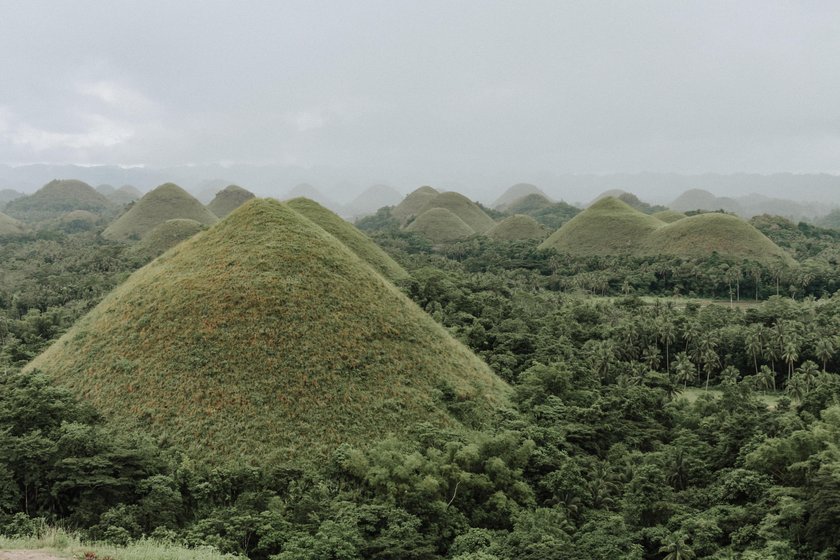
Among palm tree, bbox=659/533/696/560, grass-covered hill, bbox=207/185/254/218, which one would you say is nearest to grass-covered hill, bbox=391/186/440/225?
grass-covered hill, bbox=207/185/254/218

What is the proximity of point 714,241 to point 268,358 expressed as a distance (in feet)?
240

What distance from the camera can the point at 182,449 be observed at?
20.0 meters

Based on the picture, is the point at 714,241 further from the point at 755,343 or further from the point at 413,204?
the point at 413,204

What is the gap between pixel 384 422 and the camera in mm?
22438

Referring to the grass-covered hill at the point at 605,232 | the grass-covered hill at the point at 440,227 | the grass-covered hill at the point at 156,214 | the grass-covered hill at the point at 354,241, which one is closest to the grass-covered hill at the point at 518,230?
the grass-covered hill at the point at 440,227

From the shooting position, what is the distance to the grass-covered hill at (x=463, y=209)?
136250 mm

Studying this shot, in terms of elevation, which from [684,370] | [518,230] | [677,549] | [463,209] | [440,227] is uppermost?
[463,209]

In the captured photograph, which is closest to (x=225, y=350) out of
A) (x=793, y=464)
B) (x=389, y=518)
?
(x=389, y=518)

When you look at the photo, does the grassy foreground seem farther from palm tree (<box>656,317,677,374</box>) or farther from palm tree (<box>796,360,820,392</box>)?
palm tree (<box>656,317,677,374</box>)

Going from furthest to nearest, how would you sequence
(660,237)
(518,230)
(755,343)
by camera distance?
1. (518,230)
2. (660,237)
3. (755,343)

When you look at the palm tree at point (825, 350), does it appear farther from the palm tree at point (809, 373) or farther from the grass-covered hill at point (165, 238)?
the grass-covered hill at point (165, 238)

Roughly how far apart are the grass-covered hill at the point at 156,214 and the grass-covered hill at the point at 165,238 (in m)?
21.6

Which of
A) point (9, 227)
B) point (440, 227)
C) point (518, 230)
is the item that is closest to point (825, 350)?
point (518, 230)

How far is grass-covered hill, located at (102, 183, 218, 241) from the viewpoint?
10106 cm
